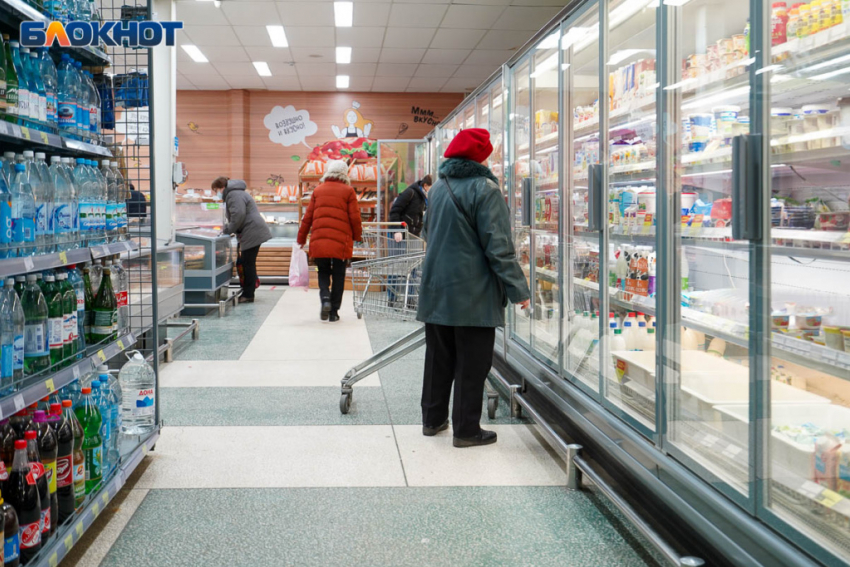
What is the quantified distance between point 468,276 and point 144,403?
152 cm

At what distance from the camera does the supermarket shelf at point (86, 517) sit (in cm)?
204

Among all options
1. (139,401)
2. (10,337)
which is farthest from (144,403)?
(10,337)

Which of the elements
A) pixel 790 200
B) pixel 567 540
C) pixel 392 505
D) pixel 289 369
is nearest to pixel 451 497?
pixel 392 505

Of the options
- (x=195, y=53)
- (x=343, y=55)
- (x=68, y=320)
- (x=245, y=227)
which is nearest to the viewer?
(x=68, y=320)

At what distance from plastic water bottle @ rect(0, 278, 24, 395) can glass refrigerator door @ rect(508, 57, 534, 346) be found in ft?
8.98

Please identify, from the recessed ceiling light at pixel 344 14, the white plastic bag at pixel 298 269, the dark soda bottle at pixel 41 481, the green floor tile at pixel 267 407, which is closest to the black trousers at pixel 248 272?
the white plastic bag at pixel 298 269

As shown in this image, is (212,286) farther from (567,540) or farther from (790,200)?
(790,200)

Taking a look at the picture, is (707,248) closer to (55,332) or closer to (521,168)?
(55,332)

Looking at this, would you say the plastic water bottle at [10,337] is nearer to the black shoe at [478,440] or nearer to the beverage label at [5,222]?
the beverage label at [5,222]

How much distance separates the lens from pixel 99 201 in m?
2.72

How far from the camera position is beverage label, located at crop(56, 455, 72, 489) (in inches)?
89.5

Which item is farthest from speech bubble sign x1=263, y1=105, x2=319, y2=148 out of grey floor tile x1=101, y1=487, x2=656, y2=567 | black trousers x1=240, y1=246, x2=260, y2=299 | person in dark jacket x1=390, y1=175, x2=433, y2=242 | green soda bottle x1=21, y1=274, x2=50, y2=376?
green soda bottle x1=21, y1=274, x2=50, y2=376

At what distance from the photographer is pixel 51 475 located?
215 cm

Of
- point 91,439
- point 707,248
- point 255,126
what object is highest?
point 255,126
